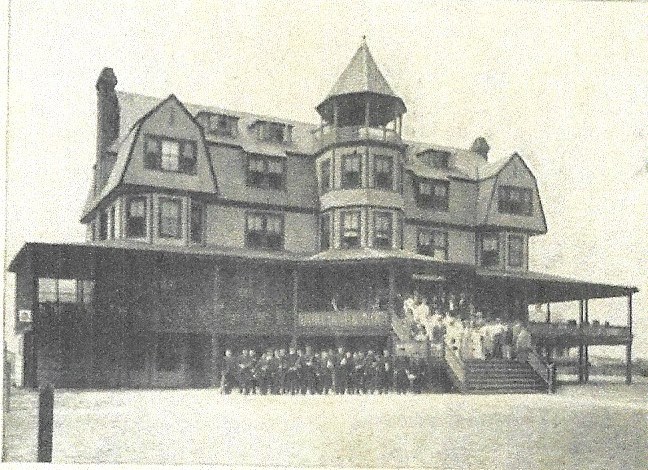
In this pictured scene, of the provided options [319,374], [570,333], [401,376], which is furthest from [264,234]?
[570,333]

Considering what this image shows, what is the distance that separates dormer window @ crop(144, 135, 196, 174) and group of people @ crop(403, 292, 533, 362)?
584 cm

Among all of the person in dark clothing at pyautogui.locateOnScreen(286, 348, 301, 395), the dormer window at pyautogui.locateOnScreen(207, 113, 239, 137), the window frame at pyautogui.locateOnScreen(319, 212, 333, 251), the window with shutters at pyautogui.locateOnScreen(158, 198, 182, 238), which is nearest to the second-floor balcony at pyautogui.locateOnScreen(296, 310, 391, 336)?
the person in dark clothing at pyautogui.locateOnScreen(286, 348, 301, 395)

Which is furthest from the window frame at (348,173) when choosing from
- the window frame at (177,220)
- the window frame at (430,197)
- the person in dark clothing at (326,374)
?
the person in dark clothing at (326,374)

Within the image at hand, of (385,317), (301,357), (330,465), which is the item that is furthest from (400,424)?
(385,317)

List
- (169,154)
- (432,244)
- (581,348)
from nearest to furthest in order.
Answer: (169,154) < (432,244) < (581,348)

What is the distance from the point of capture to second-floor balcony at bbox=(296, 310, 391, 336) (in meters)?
21.0

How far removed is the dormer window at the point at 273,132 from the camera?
72.5 feet

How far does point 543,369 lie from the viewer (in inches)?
786

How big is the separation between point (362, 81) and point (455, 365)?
6.06 metres

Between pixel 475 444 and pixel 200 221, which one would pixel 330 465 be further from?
pixel 200 221

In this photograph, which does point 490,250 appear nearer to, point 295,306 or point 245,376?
point 295,306

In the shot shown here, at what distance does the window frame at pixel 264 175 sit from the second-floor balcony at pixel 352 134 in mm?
1285

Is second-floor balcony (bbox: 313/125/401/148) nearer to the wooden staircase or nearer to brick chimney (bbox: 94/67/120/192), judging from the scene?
brick chimney (bbox: 94/67/120/192)

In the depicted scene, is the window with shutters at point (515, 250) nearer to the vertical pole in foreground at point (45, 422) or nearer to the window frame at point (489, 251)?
the window frame at point (489, 251)
